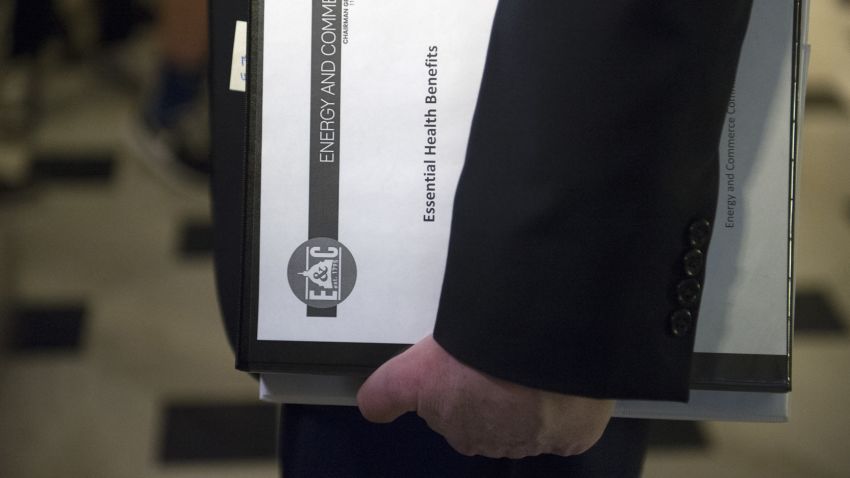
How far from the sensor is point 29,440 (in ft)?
5.03

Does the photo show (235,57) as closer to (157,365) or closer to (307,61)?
(307,61)

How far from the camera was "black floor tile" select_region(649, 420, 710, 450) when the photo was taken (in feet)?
5.16

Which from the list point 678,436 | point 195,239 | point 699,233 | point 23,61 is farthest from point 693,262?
point 23,61

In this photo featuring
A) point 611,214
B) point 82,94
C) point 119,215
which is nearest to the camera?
point 611,214

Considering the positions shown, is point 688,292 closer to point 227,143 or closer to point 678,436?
point 227,143

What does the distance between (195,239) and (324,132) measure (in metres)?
1.50

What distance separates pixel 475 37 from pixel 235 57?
0.17 metres

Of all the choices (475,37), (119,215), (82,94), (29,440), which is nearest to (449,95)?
(475,37)

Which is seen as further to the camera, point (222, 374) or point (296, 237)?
point (222, 374)

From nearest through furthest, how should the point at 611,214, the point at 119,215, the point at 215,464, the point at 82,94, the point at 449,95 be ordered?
the point at 611,214, the point at 449,95, the point at 215,464, the point at 119,215, the point at 82,94

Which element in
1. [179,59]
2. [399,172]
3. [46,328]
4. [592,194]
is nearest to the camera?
[592,194]

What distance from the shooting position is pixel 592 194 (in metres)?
0.49

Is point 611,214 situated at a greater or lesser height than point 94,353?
greater

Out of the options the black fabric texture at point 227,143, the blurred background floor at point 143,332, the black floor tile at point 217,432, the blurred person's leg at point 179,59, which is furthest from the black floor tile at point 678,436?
the blurred person's leg at point 179,59
